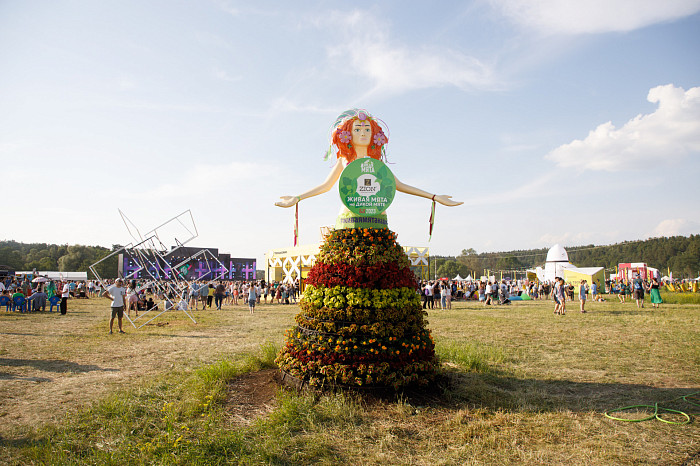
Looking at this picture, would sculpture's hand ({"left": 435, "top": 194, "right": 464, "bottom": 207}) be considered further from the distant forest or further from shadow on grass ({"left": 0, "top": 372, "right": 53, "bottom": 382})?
the distant forest

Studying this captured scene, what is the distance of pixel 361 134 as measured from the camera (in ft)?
22.4

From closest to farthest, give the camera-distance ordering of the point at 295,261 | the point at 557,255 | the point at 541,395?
Result: the point at 541,395 < the point at 295,261 < the point at 557,255

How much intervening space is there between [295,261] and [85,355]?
81.4 feet

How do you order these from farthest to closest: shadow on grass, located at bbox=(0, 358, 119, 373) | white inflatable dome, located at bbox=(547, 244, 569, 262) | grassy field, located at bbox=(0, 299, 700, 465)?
1. white inflatable dome, located at bbox=(547, 244, 569, 262)
2. shadow on grass, located at bbox=(0, 358, 119, 373)
3. grassy field, located at bbox=(0, 299, 700, 465)

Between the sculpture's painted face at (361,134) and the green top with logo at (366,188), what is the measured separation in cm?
54

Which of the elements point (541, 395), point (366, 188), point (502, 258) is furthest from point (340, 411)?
point (502, 258)

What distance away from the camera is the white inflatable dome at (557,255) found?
4794 centimetres

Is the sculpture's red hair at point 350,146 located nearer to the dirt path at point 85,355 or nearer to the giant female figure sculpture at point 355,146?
the giant female figure sculpture at point 355,146

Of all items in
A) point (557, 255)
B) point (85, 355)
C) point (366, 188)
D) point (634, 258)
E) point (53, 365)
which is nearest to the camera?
point (366, 188)

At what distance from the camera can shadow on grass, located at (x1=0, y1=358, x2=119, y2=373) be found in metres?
7.77

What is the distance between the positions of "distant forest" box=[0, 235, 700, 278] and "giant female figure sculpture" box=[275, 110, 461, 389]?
45.4 metres

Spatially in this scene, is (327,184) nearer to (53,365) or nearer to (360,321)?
(360,321)

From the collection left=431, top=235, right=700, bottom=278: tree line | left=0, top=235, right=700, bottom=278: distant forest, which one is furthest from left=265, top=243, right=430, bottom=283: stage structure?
left=431, top=235, right=700, bottom=278: tree line

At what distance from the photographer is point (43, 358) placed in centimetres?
877
